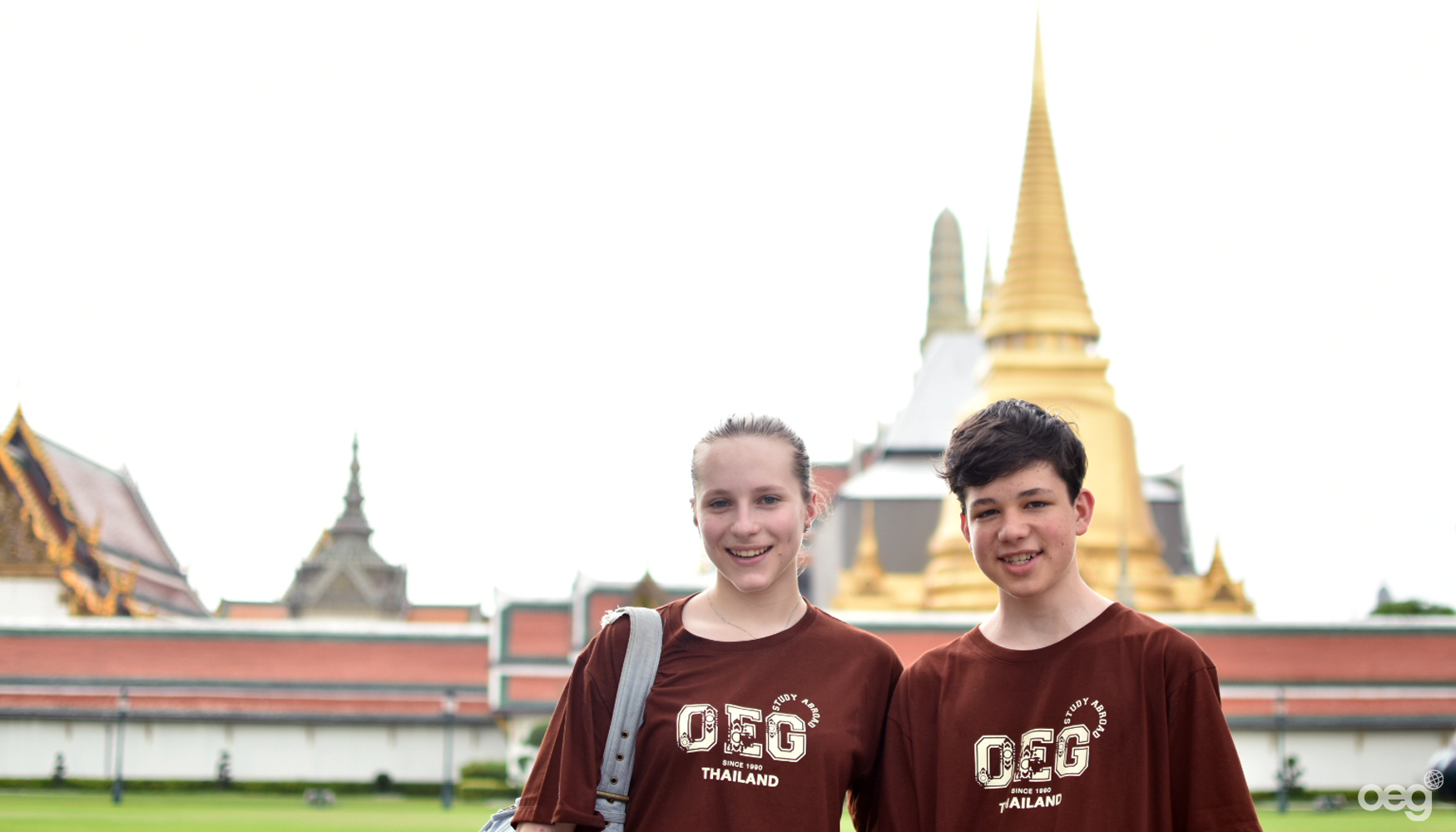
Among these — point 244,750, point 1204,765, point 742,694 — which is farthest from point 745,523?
point 244,750

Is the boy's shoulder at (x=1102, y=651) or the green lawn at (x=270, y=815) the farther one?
the green lawn at (x=270, y=815)

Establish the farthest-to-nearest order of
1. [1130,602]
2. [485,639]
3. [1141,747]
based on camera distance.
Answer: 1. [485,639]
2. [1130,602]
3. [1141,747]

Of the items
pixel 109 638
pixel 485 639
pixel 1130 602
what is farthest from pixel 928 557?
pixel 109 638

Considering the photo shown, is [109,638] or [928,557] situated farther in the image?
[928,557]

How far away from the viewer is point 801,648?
9.52 ft

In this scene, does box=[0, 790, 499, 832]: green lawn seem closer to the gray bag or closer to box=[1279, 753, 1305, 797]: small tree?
box=[1279, 753, 1305, 797]: small tree

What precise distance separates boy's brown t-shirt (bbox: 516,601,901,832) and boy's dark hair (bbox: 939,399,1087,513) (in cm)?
42

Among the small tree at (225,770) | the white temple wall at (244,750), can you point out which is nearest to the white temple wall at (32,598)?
the white temple wall at (244,750)

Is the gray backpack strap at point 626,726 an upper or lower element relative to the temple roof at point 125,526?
lower

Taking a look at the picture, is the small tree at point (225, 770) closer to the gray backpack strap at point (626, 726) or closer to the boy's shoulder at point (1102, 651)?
the gray backpack strap at point (626, 726)

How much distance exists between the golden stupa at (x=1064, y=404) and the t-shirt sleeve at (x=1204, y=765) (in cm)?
2262

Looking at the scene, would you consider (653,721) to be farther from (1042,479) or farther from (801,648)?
(1042,479)

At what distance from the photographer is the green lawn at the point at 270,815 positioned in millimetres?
15320

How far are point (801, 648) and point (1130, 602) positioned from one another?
73.8 ft
